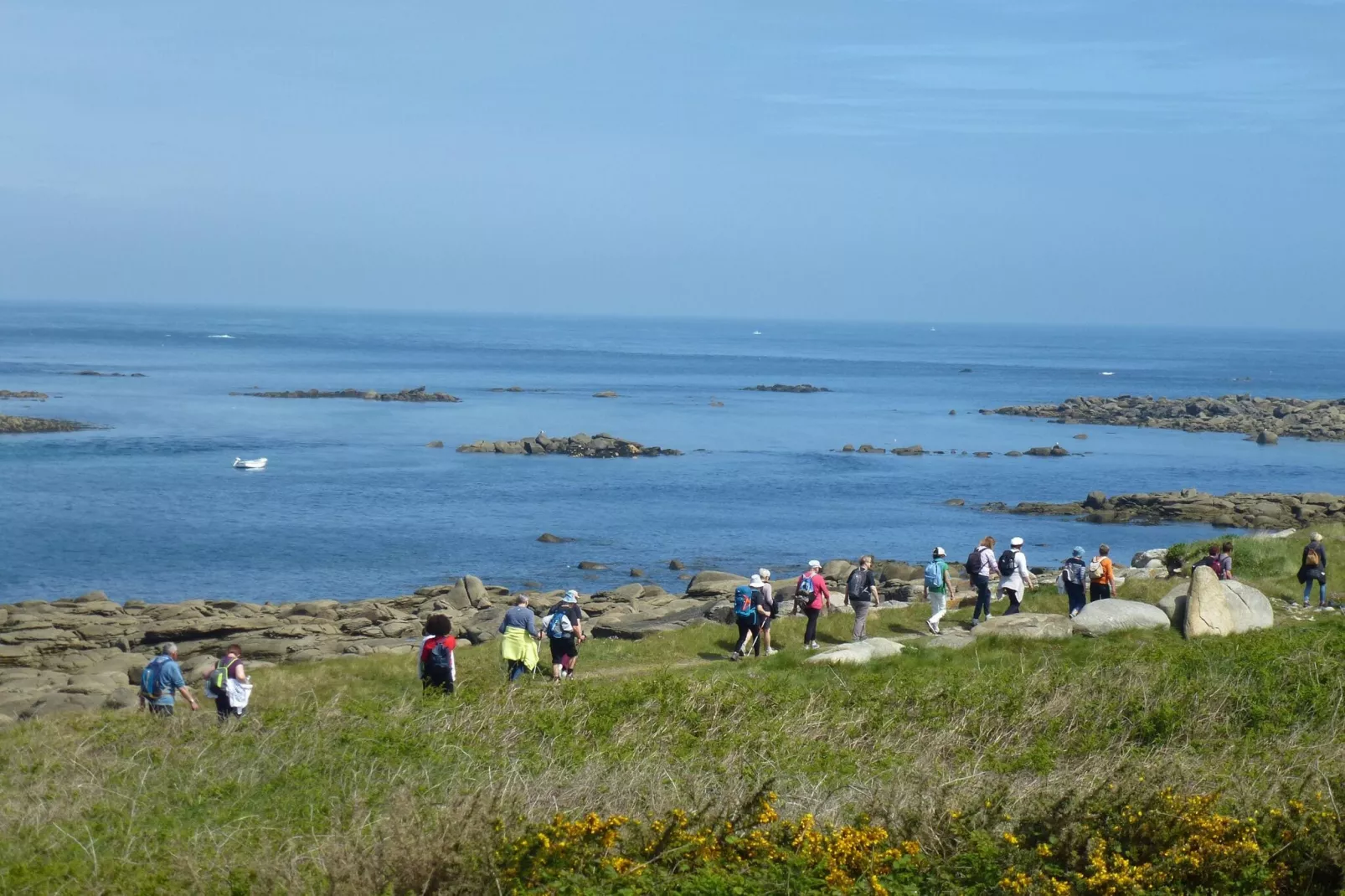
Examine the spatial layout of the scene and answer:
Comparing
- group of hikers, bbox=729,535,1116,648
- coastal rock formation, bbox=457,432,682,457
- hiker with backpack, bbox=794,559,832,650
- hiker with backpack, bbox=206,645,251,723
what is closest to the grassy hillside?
hiker with backpack, bbox=206,645,251,723

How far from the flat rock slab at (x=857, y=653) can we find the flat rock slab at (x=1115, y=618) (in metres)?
2.86

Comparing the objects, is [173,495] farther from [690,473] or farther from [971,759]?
[971,759]

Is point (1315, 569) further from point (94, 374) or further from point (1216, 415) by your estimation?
point (94, 374)

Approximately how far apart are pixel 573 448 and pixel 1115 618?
59521mm

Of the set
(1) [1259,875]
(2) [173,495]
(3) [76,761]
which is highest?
(1) [1259,875]

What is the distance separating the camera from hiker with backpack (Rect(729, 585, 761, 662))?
19.1 m

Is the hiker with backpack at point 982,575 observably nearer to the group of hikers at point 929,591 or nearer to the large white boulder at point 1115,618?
the group of hikers at point 929,591

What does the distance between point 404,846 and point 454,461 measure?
64.9 m

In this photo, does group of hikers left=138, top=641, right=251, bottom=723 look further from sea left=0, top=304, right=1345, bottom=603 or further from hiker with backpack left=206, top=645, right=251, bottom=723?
sea left=0, top=304, right=1345, bottom=603

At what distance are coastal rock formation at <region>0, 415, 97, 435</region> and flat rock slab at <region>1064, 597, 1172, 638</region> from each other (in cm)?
7378

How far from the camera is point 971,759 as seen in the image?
12.5m

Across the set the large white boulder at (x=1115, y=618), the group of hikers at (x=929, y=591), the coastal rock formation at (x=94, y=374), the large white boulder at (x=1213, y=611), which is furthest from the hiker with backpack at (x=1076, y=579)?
the coastal rock formation at (x=94, y=374)

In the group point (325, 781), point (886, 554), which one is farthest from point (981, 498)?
point (325, 781)

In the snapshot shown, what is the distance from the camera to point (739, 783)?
10594 millimetres
